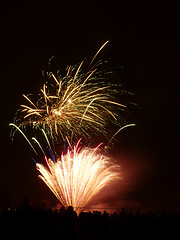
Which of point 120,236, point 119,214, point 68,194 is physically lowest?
point 120,236

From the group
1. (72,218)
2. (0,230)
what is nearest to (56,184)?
(0,230)

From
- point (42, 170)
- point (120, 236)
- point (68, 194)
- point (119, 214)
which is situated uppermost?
point (42, 170)

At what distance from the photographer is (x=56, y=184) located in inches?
725

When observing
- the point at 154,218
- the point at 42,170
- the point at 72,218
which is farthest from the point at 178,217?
the point at 42,170

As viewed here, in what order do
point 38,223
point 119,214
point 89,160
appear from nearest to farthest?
point 38,223, point 119,214, point 89,160

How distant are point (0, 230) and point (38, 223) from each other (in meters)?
6.41

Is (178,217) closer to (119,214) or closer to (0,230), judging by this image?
(119,214)

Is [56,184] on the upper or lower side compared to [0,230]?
upper

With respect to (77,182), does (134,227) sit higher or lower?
lower

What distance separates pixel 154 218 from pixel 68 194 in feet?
22.9

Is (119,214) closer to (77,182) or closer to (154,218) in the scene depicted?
(154,218)

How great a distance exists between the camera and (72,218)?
7094mm

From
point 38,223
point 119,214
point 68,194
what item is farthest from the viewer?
point 68,194

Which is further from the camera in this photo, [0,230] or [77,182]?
[77,182]
